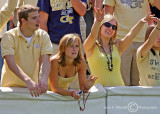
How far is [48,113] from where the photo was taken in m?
3.19

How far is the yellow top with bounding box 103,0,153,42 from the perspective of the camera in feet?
15.7

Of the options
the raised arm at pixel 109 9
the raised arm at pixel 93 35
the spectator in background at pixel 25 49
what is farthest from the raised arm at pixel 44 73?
the raised arm at pixel 109 9

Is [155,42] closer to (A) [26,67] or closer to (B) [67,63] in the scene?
(B) [67,63]

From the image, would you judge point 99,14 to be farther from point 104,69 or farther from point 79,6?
point 79,6

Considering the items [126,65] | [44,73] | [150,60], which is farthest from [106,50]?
[44,73]

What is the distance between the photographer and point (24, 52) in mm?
3691

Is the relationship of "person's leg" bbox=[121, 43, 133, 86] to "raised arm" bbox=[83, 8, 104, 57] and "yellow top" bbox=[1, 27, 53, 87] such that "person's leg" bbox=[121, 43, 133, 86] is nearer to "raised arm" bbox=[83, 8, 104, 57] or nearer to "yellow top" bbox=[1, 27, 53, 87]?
"raised arm" bbox=[83, 8, 104, 57]

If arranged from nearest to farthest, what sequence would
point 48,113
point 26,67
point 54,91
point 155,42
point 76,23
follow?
1. point 48,113
2. point 54,91
3. point 26,67
4. point 155,42
5. point 76,23

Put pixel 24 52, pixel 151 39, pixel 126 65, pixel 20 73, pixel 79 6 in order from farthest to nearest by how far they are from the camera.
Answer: pixel 126 65
pixel 79 6
pixel 151 39
pixel 24 52
pixel 20 73

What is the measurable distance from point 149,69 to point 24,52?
4.76ft

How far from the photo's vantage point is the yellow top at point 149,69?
13.0 ft

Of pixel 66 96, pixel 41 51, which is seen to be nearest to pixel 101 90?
pixel 66 96

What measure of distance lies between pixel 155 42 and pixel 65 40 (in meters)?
1.11

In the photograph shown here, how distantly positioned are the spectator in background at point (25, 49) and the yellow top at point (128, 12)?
4.58 feet
